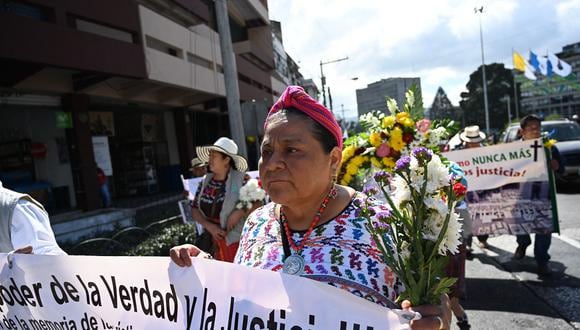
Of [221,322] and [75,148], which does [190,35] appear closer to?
[75,148]

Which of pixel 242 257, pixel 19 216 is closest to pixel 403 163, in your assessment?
pixel 242 257

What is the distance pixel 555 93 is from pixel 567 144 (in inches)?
2623

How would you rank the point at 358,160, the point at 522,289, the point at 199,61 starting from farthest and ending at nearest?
the point at 199,61 → the point at 522,289 → the point at 358,160

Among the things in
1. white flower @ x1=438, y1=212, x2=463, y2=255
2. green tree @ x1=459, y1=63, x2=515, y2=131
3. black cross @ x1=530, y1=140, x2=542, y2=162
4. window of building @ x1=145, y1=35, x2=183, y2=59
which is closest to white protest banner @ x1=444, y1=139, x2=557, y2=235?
black cross @ x1=530, y1=140, x2=542, y2=162

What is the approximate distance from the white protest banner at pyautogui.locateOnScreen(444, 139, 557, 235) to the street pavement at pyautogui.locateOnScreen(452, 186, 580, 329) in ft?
1.63

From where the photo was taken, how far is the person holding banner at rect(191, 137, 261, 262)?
4.36m

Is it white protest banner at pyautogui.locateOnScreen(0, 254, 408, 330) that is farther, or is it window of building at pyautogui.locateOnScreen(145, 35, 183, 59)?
window of building at pyautogui.locateOnScreen(145, 35, 183, 59)

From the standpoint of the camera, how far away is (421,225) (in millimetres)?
1398

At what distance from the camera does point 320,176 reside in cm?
170

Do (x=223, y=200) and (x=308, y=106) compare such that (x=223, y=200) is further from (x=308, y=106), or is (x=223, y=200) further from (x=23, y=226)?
(x=308, y=106)

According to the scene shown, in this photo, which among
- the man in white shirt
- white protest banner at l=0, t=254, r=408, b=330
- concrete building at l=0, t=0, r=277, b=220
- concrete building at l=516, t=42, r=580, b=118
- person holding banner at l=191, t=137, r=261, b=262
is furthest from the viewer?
concrete building at l=516, t=42, r=580, b=118

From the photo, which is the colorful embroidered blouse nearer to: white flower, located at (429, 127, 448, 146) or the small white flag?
white flower, located at (429, 127, 448, 146)

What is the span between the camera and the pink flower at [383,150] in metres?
3.69

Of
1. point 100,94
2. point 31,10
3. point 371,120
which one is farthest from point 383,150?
point 100,94
